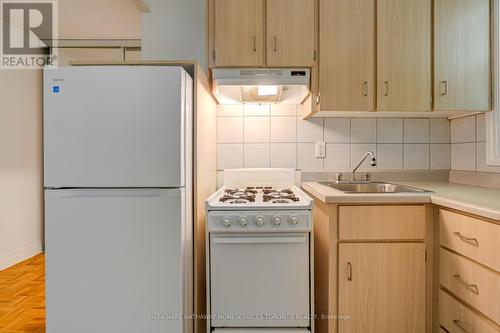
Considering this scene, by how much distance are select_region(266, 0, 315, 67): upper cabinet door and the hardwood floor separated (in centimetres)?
233

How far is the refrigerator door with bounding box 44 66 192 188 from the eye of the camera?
1420 millimetres

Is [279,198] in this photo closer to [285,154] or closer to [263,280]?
[263,280]

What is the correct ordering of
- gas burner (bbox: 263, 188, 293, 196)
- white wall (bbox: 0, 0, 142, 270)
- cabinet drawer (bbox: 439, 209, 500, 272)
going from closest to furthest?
cabinet drawer (bbox: 439, 209, 500, 272) → gas burner (bbox: 263, 188, 293, 196) → white wall (bbox: 0, 0, 142, 270)

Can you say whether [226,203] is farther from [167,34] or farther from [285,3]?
[167,34]

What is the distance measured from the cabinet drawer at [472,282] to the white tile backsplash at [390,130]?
971mm

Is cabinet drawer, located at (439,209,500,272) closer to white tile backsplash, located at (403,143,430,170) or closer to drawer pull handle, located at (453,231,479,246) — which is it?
drawer pull handle, located at (453,231,479,246)

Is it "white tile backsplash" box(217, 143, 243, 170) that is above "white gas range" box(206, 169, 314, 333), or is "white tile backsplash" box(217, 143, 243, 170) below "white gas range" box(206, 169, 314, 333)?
above

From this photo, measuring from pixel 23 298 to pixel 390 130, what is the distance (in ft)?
10.3

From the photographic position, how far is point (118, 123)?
1.42m

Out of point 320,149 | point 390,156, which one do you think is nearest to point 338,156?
point 320,149

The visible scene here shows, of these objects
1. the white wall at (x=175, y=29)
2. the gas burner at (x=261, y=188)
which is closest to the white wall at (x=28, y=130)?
the white wall at (x=175, y=29)

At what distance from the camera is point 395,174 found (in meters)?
2.21

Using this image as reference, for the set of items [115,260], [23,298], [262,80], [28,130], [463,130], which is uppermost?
[262,80]

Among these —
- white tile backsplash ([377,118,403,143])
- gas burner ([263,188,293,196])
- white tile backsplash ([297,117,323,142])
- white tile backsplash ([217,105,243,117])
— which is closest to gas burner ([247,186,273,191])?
gas burner ([263,188,293,196])
